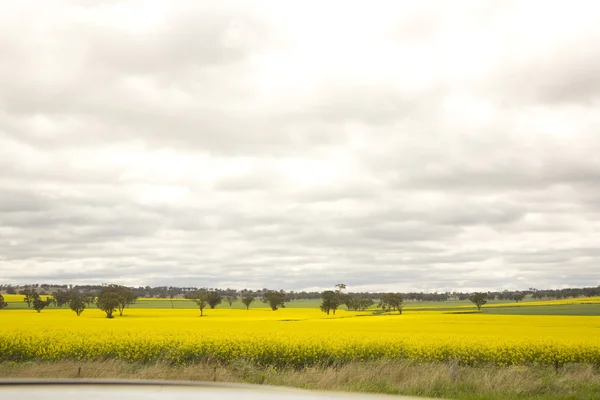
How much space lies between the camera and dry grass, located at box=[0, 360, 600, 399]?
15266 millimetres

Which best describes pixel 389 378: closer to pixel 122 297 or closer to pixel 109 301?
pixel 109 301

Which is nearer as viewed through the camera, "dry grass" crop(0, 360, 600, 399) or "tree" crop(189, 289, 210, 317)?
"dry grass" crop(0, 360, 600, 399)

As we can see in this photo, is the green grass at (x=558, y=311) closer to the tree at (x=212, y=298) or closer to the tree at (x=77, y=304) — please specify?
the tree at (x=212, y=298)

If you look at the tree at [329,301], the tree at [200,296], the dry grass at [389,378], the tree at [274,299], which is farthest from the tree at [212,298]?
the dry grass at [389,378]

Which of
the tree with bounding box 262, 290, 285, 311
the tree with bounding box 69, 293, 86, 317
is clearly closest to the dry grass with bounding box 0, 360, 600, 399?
the tree with bounding box 69, 293, 86, 317

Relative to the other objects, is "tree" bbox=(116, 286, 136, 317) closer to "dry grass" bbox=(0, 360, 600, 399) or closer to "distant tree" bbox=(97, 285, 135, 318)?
"distant tree" bbox=(97, 285, 135, 318)

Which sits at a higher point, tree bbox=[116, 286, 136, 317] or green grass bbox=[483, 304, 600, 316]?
tree bbox=[116, 286, 136, 317]

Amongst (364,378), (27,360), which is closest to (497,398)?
(364,378)

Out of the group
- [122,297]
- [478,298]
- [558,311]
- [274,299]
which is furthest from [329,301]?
[478,298]

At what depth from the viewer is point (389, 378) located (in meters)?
16.9

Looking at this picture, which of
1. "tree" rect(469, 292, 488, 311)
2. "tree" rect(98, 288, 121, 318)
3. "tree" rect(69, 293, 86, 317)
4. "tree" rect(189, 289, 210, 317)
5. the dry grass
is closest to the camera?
the dry grass

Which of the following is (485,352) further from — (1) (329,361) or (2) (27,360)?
(2) (27,360)

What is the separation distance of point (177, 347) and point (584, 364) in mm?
16655

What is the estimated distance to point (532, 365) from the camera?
73.7ft
